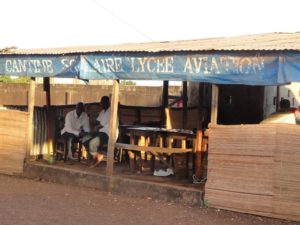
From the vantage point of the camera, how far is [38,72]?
10.7m

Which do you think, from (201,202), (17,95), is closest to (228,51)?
(201,202)

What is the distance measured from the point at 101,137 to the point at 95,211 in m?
3.10

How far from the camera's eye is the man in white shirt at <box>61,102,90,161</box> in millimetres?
11359

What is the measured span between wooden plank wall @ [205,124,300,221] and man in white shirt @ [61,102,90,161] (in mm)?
4089

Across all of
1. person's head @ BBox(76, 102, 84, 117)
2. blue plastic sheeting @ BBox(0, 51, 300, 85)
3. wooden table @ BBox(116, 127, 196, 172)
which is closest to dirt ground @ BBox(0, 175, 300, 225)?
wooden table @ BBox(116, 127, 196, 172)

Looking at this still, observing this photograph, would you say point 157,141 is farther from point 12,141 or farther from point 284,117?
point 12,141

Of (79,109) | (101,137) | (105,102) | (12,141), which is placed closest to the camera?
(101,137)

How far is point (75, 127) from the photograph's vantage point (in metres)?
11.4

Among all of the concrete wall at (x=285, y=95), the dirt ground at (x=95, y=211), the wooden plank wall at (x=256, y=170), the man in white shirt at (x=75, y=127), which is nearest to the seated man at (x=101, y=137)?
the man in white shirt at (x=75, y=127)

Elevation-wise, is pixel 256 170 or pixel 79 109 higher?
pixel 79 109

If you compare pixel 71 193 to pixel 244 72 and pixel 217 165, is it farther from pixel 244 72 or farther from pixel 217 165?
pixel 244 72

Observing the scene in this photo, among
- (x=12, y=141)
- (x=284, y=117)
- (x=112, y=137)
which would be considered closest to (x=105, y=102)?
(x=112, y=137)

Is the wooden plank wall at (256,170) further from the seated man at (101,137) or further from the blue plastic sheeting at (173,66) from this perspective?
the seated man at (101,137)

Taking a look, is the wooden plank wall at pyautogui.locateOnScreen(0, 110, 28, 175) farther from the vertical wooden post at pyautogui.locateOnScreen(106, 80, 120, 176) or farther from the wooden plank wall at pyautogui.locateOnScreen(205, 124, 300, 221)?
the wooden plank wall at pyautogui.locateOnScreen(205, 124, 300, 221)
